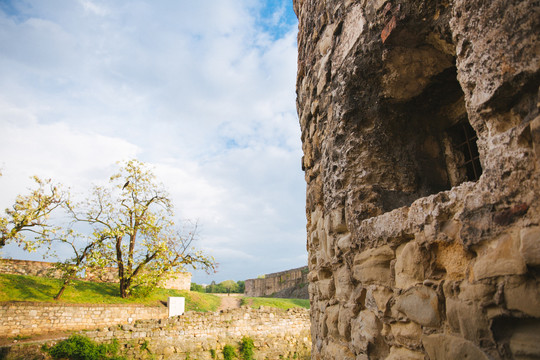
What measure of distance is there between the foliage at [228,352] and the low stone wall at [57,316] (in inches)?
151

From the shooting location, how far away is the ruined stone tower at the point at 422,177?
1183 millimetres

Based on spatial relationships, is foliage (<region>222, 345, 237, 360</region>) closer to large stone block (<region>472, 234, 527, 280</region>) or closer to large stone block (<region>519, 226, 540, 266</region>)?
large stone block (<region>472, 234, 527, 280</region>)

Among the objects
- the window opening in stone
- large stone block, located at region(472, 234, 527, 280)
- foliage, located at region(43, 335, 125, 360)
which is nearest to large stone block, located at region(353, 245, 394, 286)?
large stone block, located at region(472, 234, 527, 280)

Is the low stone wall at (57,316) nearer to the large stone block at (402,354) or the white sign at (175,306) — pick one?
the white sign at (175,306)

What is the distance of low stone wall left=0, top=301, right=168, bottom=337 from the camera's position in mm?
11570

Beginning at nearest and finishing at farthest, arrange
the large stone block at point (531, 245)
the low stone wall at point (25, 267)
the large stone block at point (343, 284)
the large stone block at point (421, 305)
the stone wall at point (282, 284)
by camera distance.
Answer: the large stone block at point (531, 245), the large stone block at point (421, 305), the large stone block at point (343, 284), the low stone wall at point (25, 267), the stone wall at point (282, 284)

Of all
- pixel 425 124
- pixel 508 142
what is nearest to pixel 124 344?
pixel 425 124

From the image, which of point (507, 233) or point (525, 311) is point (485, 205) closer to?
point (507, 233)

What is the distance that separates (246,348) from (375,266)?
1277 centimetres

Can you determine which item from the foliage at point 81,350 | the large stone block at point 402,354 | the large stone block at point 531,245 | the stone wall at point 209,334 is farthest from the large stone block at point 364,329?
the stone wall at point 209,334

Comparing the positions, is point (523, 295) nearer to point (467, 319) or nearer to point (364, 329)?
point (467, 319)

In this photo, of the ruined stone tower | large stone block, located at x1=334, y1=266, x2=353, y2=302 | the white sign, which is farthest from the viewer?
the white sign

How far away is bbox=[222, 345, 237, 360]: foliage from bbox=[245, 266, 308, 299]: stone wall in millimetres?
8881

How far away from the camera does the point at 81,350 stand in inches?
396
